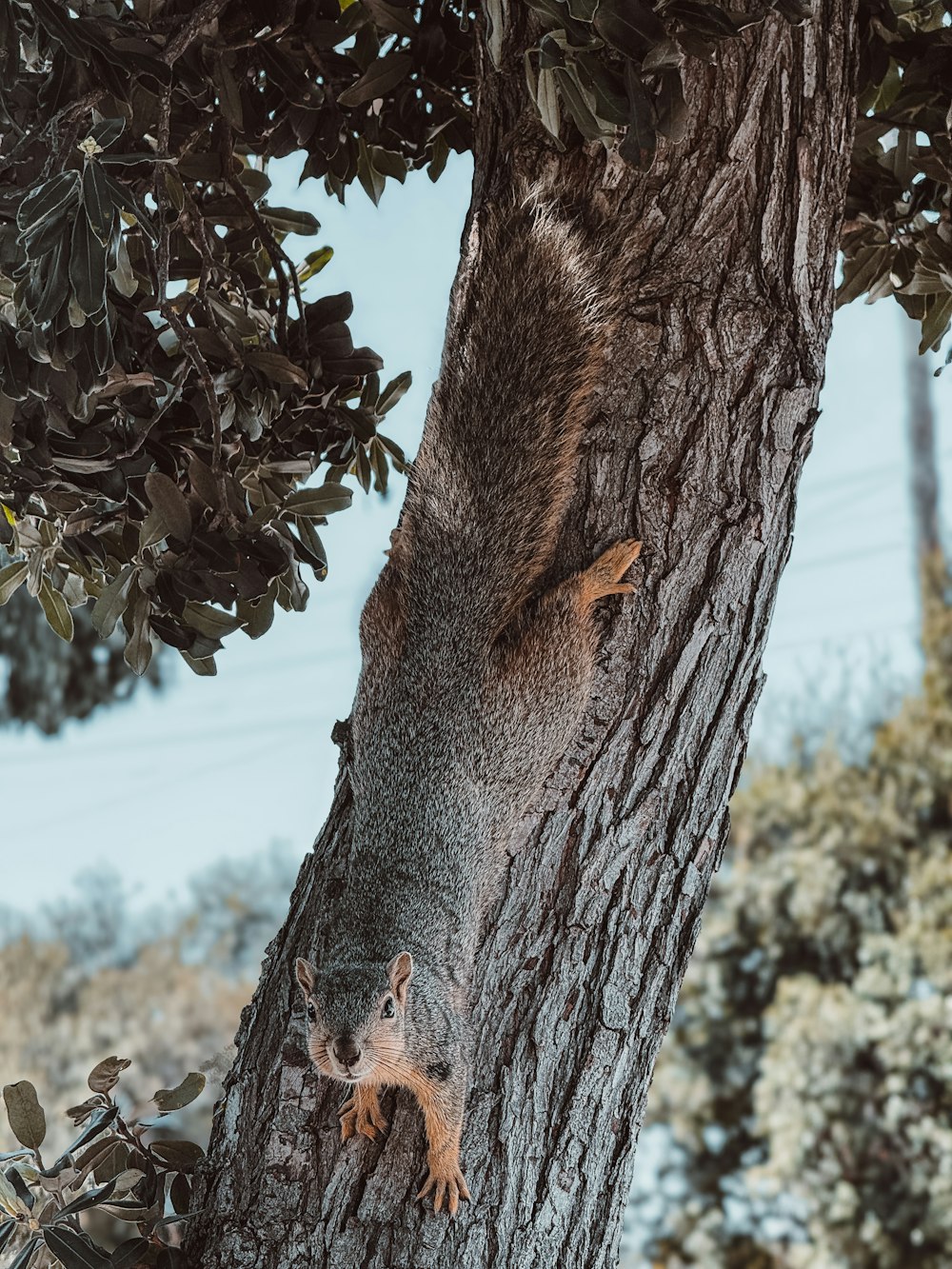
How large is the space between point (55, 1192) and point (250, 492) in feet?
2.57

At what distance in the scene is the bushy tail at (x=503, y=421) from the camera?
1423mm

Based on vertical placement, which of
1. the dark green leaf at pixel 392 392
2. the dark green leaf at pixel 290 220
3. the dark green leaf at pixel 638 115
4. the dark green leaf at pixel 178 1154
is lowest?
the dark green leaf at pixel 178 1154

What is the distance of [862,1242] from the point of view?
4.69 meters

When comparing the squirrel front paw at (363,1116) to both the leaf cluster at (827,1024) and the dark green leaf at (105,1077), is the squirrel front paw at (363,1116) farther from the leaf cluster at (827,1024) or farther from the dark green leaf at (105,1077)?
the leaf cluster at (827,1024)

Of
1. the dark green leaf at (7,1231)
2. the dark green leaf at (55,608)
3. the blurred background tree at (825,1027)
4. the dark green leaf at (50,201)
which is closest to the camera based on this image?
the dark green leaf at (50,201)

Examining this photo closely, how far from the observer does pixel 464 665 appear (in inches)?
59.3

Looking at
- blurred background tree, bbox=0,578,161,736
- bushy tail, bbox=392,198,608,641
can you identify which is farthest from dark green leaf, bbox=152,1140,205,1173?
blurred background tree, bbox=0,578,161,736

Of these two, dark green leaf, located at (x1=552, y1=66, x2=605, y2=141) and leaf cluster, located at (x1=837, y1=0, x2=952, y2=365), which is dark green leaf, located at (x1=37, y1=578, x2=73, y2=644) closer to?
dark green leaf, located at (x1=552, y1=66, x2=605, y2=141)

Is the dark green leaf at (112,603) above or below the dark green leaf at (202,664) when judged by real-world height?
above

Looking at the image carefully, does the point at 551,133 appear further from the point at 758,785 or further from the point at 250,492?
the point at 758,785

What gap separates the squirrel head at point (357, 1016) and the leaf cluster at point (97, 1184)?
235mm

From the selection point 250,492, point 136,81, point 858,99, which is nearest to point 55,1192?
point 250,492

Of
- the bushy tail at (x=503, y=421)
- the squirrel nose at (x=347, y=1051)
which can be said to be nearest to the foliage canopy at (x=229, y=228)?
the bushy tail at (x=503, y=421)

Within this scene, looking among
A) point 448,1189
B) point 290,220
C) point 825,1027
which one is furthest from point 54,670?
point 448,1189
